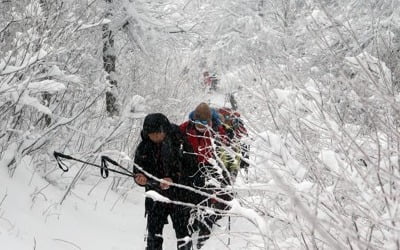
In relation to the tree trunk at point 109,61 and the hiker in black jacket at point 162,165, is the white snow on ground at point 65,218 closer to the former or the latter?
→ the hiker in black jacket at point 162,165

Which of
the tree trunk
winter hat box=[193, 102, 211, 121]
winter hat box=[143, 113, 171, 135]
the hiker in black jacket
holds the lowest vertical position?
the hiker in black jacket

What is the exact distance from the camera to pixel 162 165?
206 inches

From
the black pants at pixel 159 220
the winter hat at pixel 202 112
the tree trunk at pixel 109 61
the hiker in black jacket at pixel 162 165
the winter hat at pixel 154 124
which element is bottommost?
A: the black pants at pixel 159 220

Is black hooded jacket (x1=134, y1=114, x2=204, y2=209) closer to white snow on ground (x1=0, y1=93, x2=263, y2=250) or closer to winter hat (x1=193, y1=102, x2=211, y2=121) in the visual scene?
white snow on ground (x1=0, y1=93, x2=263, y2=250)

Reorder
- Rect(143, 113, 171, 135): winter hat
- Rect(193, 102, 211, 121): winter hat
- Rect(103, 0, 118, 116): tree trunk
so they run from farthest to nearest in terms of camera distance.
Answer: Rect(103, 0, 118, 116): tree trunk
Rect(193, 102, 211, 121): winter hat
Rect(143, 113, 171, 135): winter hat

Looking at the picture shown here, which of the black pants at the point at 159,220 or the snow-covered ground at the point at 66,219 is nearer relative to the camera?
the snow-covered ground at the point at 66,219

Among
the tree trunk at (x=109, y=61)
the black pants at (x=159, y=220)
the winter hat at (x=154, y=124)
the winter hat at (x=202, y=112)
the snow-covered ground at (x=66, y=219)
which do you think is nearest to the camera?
the snow-covered ground at (x=66, y=219)

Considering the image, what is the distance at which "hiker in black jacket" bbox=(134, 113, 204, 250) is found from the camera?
5055 millimetres

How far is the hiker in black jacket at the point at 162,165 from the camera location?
5055mm

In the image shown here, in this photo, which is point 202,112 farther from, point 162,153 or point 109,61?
point 109,61

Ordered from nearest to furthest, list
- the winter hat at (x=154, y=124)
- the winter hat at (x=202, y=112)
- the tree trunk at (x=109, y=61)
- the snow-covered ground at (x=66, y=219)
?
the snow-covered ground at (x=66, y=219)
the winter hat at (x=154, y=124)
the winter hat at (x=202, y=112)
the tree trunk at (x=109, y=61)

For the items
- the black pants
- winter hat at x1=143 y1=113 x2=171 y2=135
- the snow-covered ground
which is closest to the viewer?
the snow-covered ground

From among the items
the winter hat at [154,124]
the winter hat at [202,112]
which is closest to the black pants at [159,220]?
the winter hat at [154,124]

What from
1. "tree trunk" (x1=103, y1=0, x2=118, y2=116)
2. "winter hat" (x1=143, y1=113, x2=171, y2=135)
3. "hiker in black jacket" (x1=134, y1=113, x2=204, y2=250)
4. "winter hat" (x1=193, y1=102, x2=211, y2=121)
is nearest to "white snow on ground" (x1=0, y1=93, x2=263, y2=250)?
"winter hat" (x1=193, y1=102, x2=211, y2=121)
